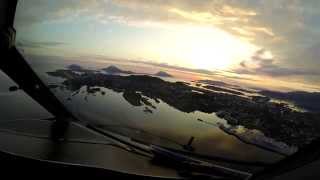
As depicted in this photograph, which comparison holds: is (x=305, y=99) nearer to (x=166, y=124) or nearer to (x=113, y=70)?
(x=166, y=124)

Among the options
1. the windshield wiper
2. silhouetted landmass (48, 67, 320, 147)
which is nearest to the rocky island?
silhouetted landmass (48, 67, 320, 147)

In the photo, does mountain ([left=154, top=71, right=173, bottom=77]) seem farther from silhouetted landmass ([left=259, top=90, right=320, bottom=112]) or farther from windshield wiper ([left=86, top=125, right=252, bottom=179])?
silhouetted landmass ([left=259, top=90, right=320, bottom=112])

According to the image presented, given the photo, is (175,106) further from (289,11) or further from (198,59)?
(289,11)

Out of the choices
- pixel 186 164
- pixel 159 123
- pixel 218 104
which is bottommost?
pixel 186 164

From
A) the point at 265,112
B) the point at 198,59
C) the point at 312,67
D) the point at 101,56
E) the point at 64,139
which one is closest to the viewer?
the point at 312,67

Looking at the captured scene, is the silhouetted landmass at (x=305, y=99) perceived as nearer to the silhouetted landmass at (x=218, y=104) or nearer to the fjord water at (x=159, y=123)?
the silhouetted landmass at (x=218, y=104)

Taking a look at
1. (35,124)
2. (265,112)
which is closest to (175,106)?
(265,112)

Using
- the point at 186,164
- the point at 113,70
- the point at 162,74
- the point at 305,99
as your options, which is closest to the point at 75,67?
the point at 113,70
